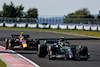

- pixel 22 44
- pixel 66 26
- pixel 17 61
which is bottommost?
pixel 66 26

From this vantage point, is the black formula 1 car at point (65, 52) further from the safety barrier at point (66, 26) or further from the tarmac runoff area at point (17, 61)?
the safety barrier at point (66, 26)

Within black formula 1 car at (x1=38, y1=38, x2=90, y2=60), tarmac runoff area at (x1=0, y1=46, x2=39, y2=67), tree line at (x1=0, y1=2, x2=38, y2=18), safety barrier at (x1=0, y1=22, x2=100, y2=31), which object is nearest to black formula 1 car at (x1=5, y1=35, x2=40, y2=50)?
tarmac runoff area at (x1=0, y1=46, x2=39, y2=67)

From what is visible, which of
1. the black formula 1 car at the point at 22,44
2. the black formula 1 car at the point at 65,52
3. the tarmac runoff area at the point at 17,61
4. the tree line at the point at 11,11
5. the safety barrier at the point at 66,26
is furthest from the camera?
the tree line at the point at 11,11

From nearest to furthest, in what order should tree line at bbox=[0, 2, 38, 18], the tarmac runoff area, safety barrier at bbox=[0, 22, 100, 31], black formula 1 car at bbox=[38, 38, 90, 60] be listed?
the tarmac runoff area, black formula 1 car at bbox=[38, 38, 90, 60], safety barrier at bbox=[0, 22, 100, 31], tree line at bbox=[0, 2, 38, 18]

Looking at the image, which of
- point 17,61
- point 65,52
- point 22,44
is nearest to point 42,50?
point 65,52

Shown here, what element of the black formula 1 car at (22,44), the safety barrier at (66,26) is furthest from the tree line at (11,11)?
the black formula 1 car at (22,44)

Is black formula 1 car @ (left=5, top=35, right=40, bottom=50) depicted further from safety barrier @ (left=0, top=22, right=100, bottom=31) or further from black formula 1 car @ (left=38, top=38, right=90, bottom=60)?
safety barrier @ (left=0, top=22, right=100, bottom=31)

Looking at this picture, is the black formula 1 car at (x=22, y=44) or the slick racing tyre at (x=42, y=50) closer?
the slick racing tyre at (x=42, y=50)

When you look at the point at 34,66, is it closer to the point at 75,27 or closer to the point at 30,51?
the point at 30,51

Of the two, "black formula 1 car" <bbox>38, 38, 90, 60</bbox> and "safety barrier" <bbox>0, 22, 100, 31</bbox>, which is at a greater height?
"black formula 1 car" <bbox>38, 38, 90, 60</bbox>

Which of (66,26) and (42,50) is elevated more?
(42,50)

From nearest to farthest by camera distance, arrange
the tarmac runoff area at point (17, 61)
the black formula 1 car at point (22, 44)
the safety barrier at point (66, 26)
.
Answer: the tarmac runoff area at point (17, 61) → the black formula 1 car at point (22, 44) → the safety barrier at point (66, 26)

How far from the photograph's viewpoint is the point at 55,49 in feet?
46.0

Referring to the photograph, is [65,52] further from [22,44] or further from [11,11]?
[11,11]
